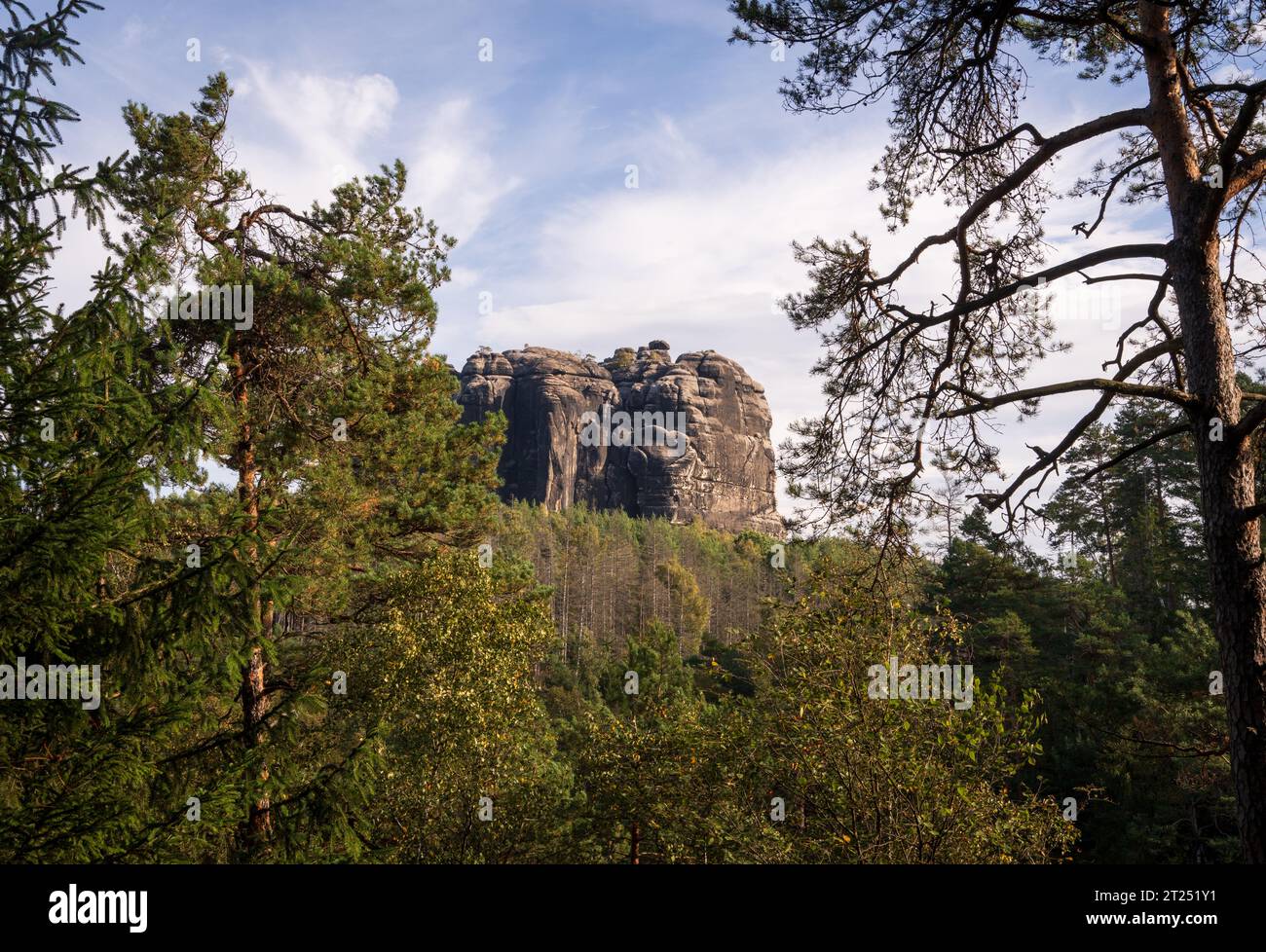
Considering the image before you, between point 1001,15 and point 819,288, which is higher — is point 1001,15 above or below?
above

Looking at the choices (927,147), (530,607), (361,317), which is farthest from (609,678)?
(927,147)

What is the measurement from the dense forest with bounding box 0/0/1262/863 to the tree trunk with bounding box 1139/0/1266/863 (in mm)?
596

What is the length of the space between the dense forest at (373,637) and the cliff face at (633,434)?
3191 inches

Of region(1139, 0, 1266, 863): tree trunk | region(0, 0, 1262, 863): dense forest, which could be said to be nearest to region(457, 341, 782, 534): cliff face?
region(0, 0, 1262, 863): dense forest

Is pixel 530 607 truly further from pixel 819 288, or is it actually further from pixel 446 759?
pixel 819 288

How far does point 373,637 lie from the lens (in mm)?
12273

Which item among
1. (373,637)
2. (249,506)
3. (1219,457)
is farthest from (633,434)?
(1219,457)

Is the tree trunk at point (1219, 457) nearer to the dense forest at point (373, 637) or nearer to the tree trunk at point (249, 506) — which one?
the dense forest at point (373, 637)

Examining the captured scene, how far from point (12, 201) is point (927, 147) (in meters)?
6.44

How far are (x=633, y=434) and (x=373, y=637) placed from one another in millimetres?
96219

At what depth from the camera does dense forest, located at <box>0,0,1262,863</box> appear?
4.67 metres

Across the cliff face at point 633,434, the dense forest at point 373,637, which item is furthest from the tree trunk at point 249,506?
the cliff face at point 633,434

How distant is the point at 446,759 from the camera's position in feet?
Answer: 38.5

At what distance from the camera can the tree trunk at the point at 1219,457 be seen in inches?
171
